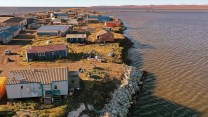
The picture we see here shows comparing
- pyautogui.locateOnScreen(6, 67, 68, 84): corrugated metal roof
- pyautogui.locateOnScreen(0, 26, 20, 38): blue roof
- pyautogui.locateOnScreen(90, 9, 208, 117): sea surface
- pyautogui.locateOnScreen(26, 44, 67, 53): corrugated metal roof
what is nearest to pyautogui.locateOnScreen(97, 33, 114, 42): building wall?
pyautogui.locateOnScreen(90, 9, 208, 117): sea surface

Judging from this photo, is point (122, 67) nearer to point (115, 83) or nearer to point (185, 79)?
point (115, 83)

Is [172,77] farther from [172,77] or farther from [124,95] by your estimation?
[124,95]

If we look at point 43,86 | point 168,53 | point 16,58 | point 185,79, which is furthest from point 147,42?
point 43,86

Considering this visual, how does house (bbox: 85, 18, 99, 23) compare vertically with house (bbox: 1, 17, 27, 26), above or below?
below

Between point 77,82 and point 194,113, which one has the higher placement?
point 77,82

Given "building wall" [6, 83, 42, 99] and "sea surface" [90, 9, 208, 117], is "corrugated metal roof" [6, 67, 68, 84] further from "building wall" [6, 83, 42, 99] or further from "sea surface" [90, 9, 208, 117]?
"sea surface" [90, 9, 208, 117]

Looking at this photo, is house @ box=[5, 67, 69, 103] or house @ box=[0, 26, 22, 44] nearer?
house @ box=[5, 67, 69, 103]

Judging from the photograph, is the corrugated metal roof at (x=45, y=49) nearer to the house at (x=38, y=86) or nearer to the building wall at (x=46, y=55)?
the building wall at (x=46, y=55)
